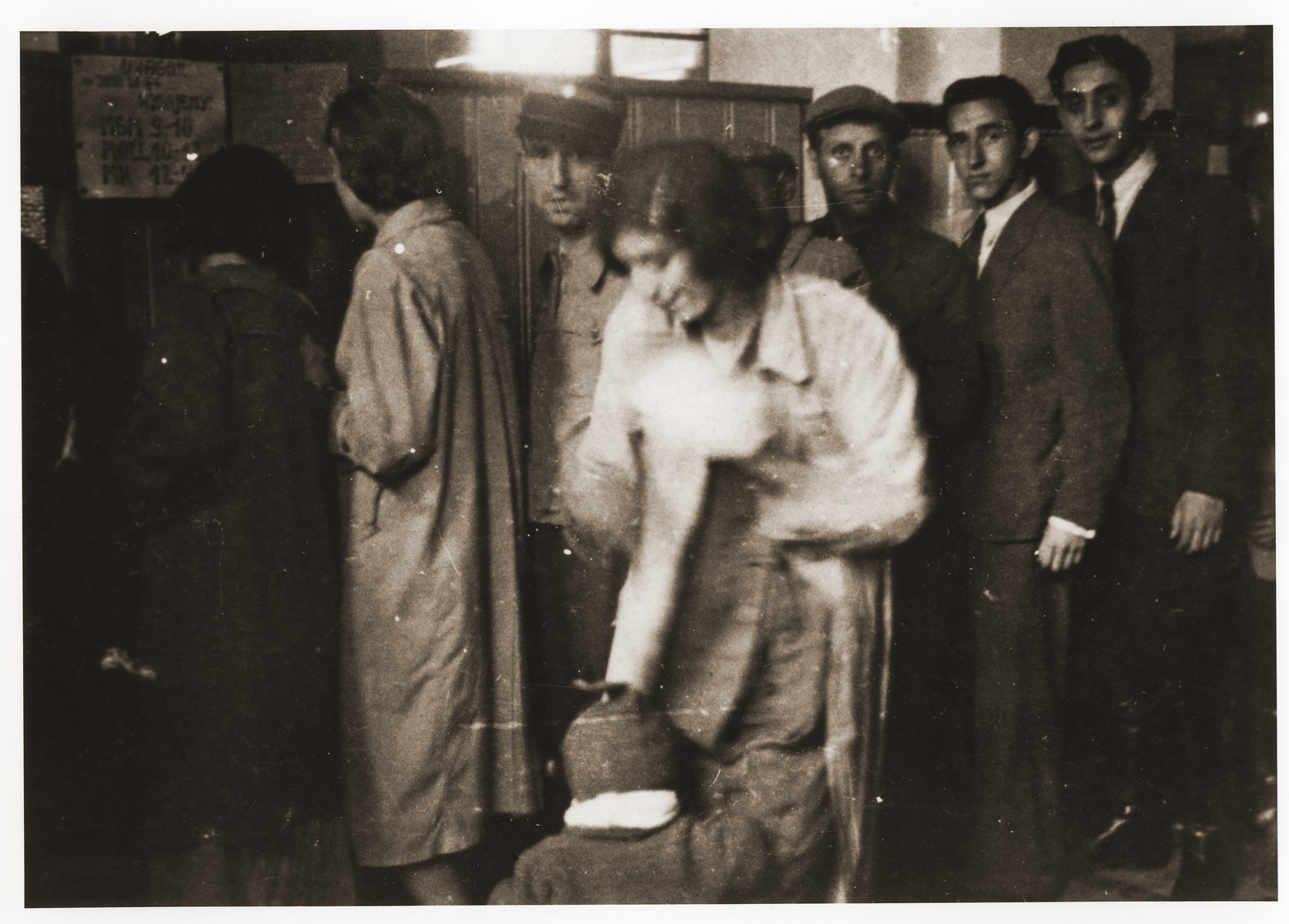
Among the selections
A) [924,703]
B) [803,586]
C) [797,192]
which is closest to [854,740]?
[924,703]

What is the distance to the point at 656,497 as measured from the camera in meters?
2.49

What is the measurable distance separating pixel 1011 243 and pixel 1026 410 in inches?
12.6

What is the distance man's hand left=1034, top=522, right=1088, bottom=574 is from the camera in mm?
2502

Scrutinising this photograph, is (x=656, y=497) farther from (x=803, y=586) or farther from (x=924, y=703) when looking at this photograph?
(x=924, y=703)

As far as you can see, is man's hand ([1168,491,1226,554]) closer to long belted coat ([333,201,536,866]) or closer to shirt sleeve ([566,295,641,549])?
shirt sleeve ([566,295,641,549])

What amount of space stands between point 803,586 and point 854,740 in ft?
1.04

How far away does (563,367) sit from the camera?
2484 mm

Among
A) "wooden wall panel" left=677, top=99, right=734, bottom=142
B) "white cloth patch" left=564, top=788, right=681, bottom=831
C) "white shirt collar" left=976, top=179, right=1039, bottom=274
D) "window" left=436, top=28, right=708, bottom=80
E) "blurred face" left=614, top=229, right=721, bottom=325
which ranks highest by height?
"window" left=436, top=28, right=708, bottom=80

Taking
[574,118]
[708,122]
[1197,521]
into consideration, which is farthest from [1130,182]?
[574,118]

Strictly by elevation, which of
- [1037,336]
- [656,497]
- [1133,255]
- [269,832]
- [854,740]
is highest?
[1133,255]

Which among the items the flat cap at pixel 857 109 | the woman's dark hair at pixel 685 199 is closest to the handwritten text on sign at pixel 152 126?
the woman's dark hair at pixel 685 199

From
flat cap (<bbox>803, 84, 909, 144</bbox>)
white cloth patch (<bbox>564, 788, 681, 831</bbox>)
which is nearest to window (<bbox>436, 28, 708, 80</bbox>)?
flat cap (<bbox>803, 84, 909, 144</bbox>)

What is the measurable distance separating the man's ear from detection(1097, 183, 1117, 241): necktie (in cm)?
16

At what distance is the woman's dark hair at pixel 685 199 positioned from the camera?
2451 mm
